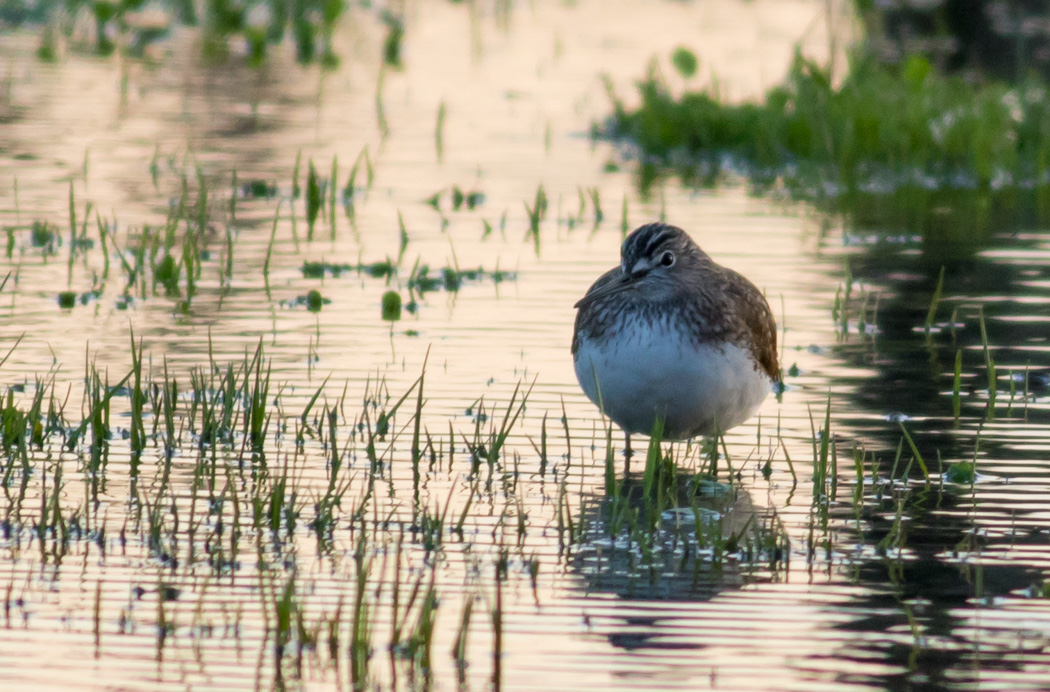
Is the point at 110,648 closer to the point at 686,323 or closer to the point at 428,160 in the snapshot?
the point at 686,323

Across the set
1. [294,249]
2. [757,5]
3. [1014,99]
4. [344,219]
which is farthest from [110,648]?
[757,5]

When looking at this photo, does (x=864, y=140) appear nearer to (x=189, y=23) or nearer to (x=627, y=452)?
(x=627, y=452)

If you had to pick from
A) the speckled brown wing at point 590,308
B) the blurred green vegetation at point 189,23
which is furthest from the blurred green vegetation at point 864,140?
the speckled brown wing at point 590,308

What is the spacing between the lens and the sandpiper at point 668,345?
7387mm

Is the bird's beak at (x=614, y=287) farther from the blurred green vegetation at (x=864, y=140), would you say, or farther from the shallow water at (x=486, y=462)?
the blurred green vegetation at (x=864, y=140)

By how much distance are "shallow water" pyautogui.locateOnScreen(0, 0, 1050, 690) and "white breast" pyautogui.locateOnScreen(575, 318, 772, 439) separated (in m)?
0.29

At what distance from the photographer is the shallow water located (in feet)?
17.7

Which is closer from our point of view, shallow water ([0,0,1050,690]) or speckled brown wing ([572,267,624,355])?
shallow water ([0,0,1050,690])

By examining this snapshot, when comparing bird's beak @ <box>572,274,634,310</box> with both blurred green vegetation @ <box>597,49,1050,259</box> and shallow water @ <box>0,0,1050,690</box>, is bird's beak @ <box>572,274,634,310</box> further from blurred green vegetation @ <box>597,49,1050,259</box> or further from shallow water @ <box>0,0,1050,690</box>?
blurred green vegetation @ <box>597,49,1050,259</box>

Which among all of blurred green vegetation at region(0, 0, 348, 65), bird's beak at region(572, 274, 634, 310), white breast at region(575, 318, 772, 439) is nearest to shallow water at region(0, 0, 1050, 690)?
white breast at region(575, 318, 772, 439)

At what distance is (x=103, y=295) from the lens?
10.6 meters

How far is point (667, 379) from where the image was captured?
7352mm

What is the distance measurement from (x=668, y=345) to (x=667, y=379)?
15 cm

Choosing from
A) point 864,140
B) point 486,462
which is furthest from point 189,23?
point 486,462
